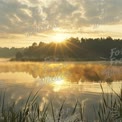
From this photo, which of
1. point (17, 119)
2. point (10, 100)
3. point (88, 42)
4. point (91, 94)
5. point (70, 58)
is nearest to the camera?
point (17, 119)

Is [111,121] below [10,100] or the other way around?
the other way around

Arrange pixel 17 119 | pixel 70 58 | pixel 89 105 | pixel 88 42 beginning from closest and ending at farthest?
pixel 17 119, pixel 89 105, pixel 70 58, pixel 88 42

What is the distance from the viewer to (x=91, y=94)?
60.0 feet

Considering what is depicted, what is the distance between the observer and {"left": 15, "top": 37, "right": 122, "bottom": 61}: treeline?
7825 cm

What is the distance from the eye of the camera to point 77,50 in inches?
3174

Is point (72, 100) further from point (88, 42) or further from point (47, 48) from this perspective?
point (88, 42)

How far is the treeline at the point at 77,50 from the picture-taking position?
7825 cm

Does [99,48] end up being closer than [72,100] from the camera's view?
No

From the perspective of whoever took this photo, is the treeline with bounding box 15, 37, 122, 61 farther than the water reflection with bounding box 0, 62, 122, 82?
Yes

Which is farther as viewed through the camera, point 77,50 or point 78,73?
point 77,50

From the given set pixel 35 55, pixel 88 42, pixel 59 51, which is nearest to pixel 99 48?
pixel 88 42

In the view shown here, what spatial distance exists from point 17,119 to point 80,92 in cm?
1363

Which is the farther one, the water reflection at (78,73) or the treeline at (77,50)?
the treeline at (77,50)

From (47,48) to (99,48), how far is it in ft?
40.4
